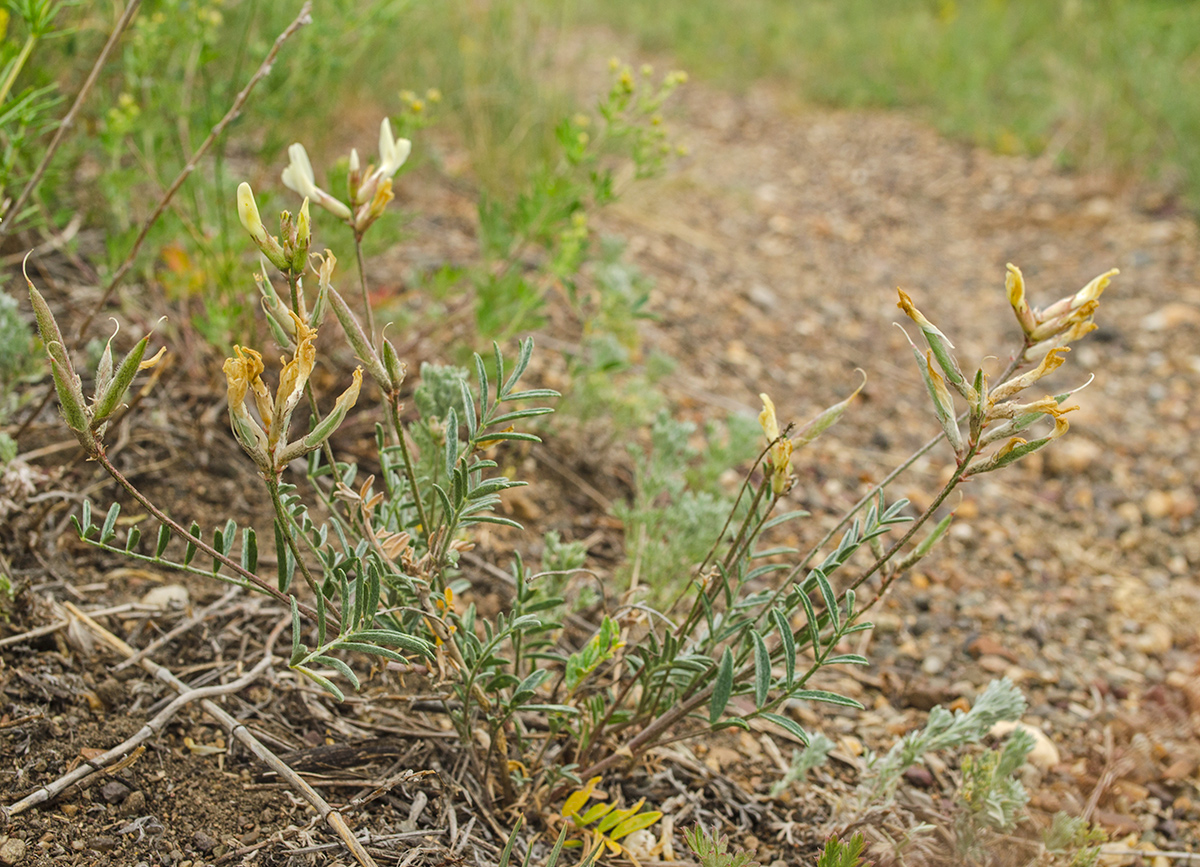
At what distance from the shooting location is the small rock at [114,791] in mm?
1276

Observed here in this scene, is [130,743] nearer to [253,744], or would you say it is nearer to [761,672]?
[253,744]

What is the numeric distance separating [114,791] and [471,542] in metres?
0.61

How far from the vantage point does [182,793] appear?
1.31 m

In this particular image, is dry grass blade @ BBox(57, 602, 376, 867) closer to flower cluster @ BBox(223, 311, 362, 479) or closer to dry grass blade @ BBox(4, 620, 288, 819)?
dry grass blade @ BBox(4, 620, 288, 819)

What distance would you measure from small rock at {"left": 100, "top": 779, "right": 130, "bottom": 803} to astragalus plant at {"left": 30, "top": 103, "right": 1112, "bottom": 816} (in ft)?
1.09

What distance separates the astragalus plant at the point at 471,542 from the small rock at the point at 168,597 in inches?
9.5

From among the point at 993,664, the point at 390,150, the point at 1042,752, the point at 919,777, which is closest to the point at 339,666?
the point at 390,150

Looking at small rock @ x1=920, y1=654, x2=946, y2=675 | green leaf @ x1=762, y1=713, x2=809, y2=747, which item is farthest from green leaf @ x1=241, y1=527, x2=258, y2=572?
small rock @ x1=920, y1=654, x2=946, y2=675

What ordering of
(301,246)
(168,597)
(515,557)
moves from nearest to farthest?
1. (301,246)
2. (515,557)
3. (168,597)

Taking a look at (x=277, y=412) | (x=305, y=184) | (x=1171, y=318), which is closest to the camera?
(x=277, y=412)

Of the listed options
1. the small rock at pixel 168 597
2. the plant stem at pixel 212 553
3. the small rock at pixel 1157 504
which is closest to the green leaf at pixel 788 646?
the plant stem at pixel 212 553

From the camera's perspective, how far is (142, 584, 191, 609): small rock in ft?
5.45

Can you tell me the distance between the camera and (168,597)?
66.3 inches

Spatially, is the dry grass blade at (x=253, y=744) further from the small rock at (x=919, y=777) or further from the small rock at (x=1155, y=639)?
the small rock at (x=1155, y=639)
